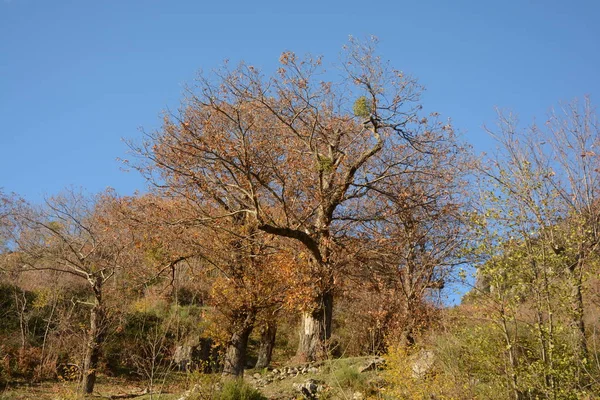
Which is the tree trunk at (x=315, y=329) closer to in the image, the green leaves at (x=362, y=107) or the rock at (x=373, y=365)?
the rock at (x=373, y=365)

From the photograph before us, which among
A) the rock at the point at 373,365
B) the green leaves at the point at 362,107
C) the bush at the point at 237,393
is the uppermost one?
the green leaves at the point at 362,107

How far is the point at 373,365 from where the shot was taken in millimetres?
11781

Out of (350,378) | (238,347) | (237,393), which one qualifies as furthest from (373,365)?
(238,347)

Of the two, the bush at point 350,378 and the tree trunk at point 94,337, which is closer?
the bush at point 350,378

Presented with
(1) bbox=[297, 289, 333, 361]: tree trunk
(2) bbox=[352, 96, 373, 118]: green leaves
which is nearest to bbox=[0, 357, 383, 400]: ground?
(1) bbox=[297, 289, 333, 361]: tree trunk

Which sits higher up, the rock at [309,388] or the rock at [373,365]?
the rock at [373,365]

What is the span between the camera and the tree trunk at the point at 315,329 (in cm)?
1352

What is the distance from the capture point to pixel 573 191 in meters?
13.2

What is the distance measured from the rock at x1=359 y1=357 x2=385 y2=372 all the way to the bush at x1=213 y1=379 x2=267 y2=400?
2462 mm

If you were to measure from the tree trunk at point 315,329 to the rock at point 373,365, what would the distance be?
70.3 inches

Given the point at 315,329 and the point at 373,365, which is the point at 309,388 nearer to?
the point at 373,365

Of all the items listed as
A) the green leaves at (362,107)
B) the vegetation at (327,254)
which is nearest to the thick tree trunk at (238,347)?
the vegetation at (327,254)

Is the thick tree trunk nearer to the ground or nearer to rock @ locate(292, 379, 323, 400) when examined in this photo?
the ground

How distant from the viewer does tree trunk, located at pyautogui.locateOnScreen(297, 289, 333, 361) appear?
13523 mm
